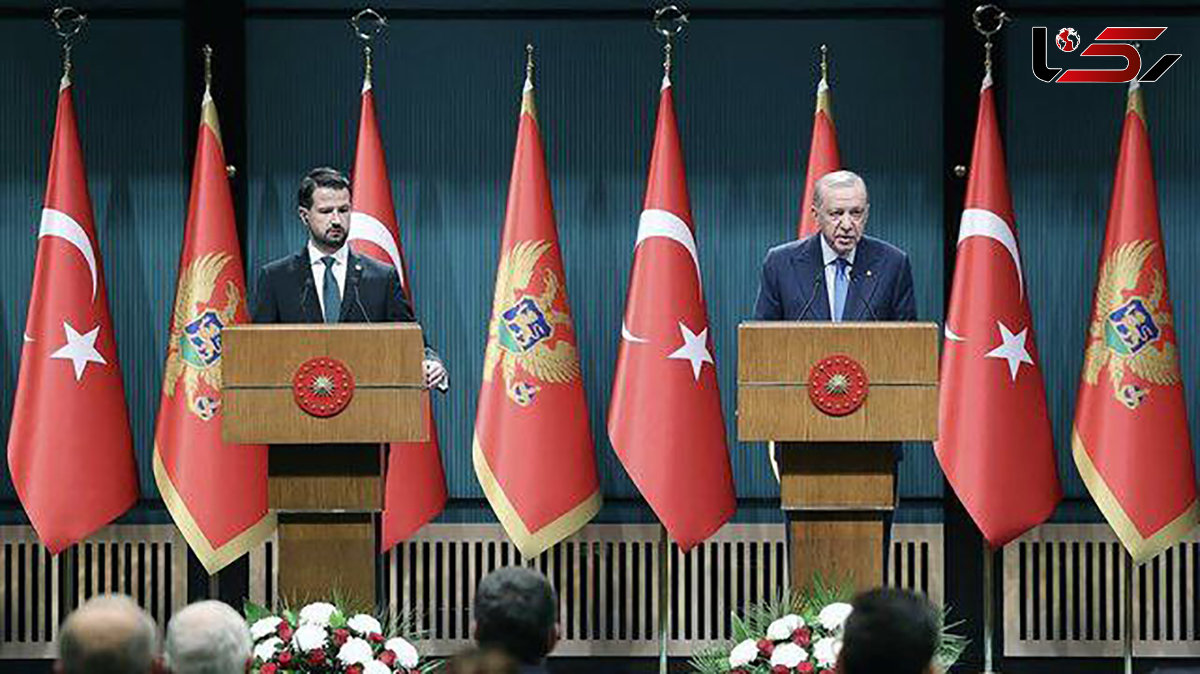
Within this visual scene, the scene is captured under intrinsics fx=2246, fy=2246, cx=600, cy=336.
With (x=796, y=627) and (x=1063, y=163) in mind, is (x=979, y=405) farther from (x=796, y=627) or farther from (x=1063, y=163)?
(x=796, y=627)

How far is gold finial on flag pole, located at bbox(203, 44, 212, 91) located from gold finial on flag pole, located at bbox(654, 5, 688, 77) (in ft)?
5.55

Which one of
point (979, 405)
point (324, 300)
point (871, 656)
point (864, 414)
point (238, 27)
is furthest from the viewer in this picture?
point (238, 27)

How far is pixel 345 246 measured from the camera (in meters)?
6.98

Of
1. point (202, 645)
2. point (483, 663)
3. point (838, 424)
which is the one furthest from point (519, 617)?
point (838, 424)

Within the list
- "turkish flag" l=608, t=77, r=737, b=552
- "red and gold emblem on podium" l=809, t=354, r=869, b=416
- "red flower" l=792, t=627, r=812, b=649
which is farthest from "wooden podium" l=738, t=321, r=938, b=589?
"turkish flag" l=608, t=77, r=737, b=552

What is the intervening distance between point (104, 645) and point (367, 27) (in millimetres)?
5127

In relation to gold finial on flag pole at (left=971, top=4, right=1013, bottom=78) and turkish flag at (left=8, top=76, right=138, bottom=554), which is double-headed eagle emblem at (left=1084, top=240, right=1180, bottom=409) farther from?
turkish flag at (left=8, top=76, right=138, bottom=554)

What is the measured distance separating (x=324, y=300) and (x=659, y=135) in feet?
6.04

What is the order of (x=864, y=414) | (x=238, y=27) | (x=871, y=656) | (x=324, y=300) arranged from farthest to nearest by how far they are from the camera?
(x=238, y=27) < (x=324, y=300) < (x=864, y=414) < (x=871, y=656)

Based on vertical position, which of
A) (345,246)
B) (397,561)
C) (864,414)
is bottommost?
(397,561)

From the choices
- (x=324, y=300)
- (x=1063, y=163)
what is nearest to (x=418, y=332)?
(x=324, y=300)

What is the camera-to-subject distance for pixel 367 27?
8719 millimetres

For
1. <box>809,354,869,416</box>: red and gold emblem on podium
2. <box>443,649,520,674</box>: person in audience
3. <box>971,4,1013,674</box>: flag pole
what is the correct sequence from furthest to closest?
1. <box>971,4,1013,674</box>: flag pole
2. <box>809,354,869,416</box>: red and gold emblem on podium
3. <box>443,649,520,674</box>: person in audience

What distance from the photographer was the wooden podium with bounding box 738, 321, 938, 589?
6.35 meters
